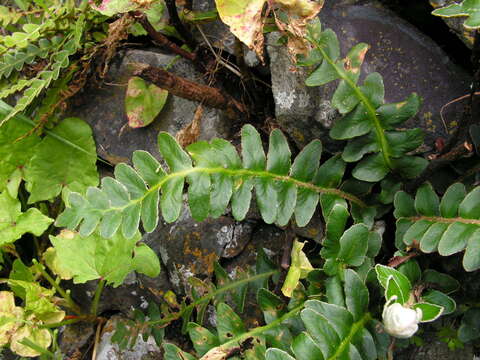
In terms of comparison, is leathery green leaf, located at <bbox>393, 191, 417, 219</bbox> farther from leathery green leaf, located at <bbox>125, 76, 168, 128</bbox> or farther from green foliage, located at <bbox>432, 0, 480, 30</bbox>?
leathery green leaf, located at <bbox>125, 76, 168, 128</bbox>

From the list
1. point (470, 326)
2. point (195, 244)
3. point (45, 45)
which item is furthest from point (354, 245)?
point (45, 45)

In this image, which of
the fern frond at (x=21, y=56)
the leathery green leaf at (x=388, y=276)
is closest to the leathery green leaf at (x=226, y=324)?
the leathery green leaf at (x=388, y=276)

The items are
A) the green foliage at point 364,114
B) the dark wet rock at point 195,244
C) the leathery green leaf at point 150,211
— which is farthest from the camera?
the dark wet rock at point 195,244

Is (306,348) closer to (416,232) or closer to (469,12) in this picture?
(416,232)

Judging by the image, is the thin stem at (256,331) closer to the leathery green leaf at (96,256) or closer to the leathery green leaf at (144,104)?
the leathery green leaf at (96,256)

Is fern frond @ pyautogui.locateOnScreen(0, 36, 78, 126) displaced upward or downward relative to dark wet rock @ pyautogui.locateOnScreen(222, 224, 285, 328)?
upward

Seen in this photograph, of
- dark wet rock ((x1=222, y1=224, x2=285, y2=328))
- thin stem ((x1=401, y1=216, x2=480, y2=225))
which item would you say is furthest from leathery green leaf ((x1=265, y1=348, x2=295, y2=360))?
dark wet rock ((x1=222, y1=224, x2=285, y2=328))

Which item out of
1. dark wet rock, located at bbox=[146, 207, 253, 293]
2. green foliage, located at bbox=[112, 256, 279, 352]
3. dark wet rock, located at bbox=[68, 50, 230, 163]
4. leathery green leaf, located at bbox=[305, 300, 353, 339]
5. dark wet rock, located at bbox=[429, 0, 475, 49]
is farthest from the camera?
dark wet rock, located at bbox=[68, 50, 230, 163]
